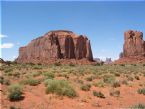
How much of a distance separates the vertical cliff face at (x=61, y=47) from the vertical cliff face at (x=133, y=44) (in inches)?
589

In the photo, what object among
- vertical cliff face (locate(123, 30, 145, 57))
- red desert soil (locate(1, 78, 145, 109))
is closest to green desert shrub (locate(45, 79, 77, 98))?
red desert soil (locate(1, 78, 145, 109))

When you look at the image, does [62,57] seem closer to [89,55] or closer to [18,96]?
[89,55]

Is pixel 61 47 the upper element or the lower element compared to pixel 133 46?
lower

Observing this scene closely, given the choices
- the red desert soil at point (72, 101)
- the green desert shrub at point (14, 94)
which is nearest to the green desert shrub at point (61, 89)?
the red desert soil at point (72, 101)

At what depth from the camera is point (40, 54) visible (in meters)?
128

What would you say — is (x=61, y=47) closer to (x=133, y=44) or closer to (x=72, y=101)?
(x=133, y=44)

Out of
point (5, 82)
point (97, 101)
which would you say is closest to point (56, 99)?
point (97, 101)

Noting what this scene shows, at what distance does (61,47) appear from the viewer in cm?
12488

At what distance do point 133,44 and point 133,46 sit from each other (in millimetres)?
1637

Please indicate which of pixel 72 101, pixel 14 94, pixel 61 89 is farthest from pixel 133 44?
pixel 14 94

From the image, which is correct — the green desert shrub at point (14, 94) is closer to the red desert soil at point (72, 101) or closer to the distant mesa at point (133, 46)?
the red desert soil at point (72, 101)

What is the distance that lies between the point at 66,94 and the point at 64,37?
111 m

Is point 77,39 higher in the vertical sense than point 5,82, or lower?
higher

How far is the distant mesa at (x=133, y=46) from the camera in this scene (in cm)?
11581
